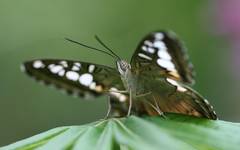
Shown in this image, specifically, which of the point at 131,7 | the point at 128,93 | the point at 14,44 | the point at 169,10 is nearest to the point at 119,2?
the point at 131,7

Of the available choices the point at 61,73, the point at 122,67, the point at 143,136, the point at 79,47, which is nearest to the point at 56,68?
the point at 61,73

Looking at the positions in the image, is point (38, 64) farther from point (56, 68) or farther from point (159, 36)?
point (159, 36)

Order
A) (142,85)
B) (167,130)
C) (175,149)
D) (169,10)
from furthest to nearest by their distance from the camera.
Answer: (169,10) < (142,85) < (167,130) < (175,149)

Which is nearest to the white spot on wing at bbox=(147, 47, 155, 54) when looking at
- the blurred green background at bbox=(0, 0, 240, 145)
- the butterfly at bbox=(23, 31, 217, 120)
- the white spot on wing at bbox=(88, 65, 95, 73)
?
the butterfly at bbox=(23, 31, 217, 120)

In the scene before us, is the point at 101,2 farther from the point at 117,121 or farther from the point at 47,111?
the point at 117,121

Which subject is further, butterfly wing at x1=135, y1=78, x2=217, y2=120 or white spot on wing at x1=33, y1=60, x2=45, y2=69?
white spot on wing at x1=33, y1=60, x2=45, y2=69

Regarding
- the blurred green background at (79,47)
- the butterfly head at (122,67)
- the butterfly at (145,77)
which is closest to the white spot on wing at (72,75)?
the butterfly at (145,77)

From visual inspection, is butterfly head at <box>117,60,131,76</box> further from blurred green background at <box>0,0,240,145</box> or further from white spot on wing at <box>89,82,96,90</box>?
blurred green background at <box>0,0,240,145</box>
